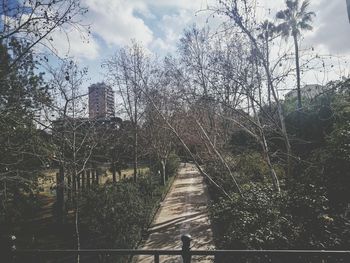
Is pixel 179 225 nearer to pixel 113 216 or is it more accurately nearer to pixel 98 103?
pixel 113 216

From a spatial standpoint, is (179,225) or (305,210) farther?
(179,225)

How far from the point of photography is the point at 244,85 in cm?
806

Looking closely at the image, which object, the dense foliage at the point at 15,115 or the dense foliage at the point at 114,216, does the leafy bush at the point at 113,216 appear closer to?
the dense foliage at the point at 114,216

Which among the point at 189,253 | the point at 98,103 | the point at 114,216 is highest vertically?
the point at 98,103

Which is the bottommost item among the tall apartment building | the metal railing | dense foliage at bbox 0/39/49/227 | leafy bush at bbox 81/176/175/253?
leafy bush at bbox 81/176/175/253

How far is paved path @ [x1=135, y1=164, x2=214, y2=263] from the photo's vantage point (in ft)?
33.2

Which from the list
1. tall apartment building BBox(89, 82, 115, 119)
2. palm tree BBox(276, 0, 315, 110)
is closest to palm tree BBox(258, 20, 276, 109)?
palm tree BBox(276, 0, 315, 110)

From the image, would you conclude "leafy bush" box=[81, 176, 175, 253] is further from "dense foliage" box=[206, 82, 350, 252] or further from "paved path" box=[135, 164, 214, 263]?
"dense foliage" box=[206, 82, 350, 252]

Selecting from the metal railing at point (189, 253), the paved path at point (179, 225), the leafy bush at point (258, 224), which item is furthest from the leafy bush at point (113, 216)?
the metal railing at point (189, 253)

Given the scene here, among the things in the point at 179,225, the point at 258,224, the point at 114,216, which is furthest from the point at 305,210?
the point at 179,225

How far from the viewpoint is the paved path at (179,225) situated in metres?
→ 10.1

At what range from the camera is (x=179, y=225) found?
12539mm

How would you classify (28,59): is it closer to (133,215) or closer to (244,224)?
(244,224)

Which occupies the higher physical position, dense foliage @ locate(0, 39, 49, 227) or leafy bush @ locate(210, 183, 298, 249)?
dense foliage @ locate(0, 39, 49, 227)
